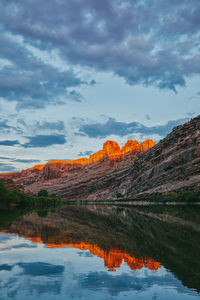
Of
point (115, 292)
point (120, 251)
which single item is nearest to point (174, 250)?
point (120, 251)

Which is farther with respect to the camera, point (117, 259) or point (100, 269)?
point (117, 259)

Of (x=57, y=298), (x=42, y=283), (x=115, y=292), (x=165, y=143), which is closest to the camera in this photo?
(x=57, y=298)

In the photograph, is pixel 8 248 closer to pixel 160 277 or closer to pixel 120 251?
pixel 120 251

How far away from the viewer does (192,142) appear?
155625mm

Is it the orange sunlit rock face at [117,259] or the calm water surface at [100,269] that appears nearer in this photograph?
the calm water surface at [100,269]

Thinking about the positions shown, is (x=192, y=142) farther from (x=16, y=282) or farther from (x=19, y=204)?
(x=16, y=282)

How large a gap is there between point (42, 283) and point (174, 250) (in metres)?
8.06

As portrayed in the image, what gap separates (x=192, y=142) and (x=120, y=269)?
501 ft

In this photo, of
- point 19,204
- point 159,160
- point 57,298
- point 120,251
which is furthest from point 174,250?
point 159,160

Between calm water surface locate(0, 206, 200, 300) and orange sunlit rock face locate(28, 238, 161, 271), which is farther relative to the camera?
orange sunlit rock face locate(28, 238, 161, 271)

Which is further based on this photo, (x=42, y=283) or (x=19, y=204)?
(x=19, y=204)

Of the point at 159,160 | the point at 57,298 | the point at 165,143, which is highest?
the point at 165,143

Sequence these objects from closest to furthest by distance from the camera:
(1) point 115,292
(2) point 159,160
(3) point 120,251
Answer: (1) point 115,292 → (3) point 120,251 → (2) point 159,160

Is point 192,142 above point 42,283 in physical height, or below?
above
